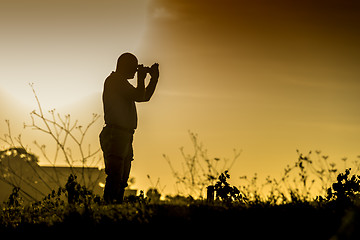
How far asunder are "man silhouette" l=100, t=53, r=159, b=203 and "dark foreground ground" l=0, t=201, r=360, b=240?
1.52 meters

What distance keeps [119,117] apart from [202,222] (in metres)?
3.03

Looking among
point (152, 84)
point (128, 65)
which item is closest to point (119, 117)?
point (152, 84)

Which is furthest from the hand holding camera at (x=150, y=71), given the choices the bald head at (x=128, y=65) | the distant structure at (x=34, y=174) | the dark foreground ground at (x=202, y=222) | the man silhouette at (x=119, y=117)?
the dark foreground ground at (x=202, y=222)

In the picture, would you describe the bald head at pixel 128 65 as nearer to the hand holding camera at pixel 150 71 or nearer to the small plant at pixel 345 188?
the hand holding camera at pixel 150 71

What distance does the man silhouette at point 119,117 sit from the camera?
7969 mm

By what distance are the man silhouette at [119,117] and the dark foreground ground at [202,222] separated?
152 cm

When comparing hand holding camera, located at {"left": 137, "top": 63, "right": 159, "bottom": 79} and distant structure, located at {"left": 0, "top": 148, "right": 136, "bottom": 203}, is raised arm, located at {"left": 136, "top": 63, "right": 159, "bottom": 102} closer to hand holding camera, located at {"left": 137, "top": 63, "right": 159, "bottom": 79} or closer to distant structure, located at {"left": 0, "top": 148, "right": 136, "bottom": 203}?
hand holding camera, located at {"left": 137, "top": 63, "right": 159, "bottom": 79}

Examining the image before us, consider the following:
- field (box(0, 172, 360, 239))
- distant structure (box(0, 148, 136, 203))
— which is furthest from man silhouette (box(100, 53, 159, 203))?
field (box(0, 172, 360, 239))

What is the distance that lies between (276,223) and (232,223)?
452 millimetres

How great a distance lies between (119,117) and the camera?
8.00m

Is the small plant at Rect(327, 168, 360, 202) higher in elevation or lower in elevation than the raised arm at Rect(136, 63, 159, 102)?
lower

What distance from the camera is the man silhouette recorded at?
314 inches

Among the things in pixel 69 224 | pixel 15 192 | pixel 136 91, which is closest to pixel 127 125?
pixel 136 91

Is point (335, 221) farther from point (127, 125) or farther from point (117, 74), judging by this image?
point (117, 74)
